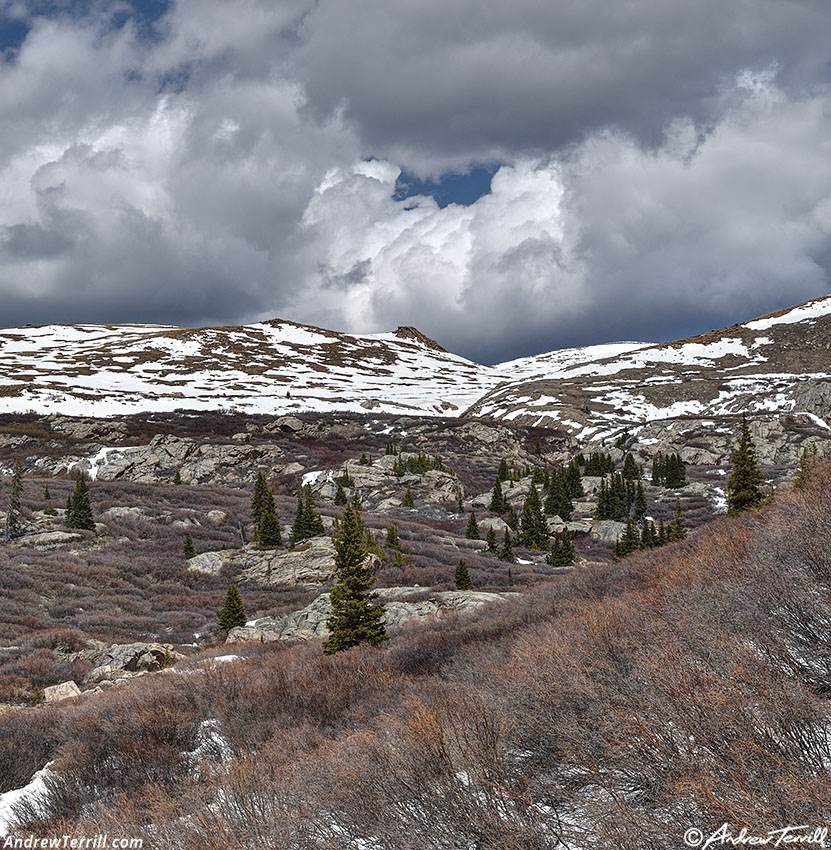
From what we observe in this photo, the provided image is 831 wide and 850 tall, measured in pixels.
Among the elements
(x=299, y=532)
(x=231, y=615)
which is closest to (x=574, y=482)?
(x=299, y=532)

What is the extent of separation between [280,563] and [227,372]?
355 ft

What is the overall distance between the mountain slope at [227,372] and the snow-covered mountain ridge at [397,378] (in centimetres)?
40

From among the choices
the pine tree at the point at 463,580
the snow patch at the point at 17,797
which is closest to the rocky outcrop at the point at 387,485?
the pine tree at the point at 463,580

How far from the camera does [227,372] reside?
127688 mm

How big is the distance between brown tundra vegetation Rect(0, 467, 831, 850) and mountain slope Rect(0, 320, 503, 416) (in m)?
88.5

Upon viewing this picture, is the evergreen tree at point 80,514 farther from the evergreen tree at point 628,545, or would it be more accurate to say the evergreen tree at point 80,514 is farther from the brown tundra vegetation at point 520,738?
the evergreen tree at point 628,545

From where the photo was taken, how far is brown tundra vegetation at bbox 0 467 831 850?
3.95 m

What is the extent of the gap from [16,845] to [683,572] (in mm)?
11180

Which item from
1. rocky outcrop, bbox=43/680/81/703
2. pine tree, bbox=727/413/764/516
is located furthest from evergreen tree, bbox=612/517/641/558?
rocky outcrop, bbox=43/680/81/703

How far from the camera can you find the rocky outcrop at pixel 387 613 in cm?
1928

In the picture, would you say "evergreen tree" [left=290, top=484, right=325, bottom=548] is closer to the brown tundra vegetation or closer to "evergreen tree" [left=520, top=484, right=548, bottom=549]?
"evergreen tree" [left=520, top=484, right=548, bottom=549]

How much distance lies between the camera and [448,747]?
17.5ft

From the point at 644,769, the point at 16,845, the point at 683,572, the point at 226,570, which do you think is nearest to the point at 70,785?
the point at 16,845

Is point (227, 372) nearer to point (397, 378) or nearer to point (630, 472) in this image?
point (397, 378)
